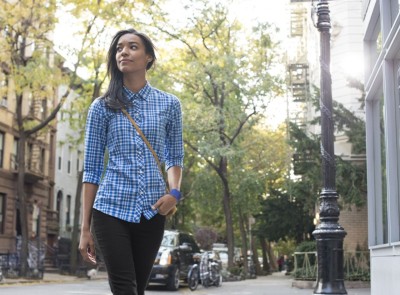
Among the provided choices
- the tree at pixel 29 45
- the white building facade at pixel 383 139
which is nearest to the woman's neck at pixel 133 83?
the white building facade at pixel 383 139

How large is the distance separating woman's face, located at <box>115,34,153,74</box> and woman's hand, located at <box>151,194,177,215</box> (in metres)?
0.74

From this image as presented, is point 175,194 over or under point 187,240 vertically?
over

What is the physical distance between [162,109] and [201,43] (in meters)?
26.2

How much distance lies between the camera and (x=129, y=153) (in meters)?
3.56

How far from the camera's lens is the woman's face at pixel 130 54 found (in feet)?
12.0

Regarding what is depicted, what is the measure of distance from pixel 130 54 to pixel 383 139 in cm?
673

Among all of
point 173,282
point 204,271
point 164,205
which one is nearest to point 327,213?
point 164,205

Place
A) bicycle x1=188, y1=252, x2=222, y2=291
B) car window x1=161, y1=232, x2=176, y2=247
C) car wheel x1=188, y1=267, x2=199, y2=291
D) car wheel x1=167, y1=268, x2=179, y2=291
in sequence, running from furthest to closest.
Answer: bicycle x1=188, y1=252, x2=222, y2=291, car wheel x1=188, y1=267, x2=199, y2=291, car window x1=161, y1=232, x2=176, y2=247, car wheel x1=167, y1=268, x2=179, y2=291

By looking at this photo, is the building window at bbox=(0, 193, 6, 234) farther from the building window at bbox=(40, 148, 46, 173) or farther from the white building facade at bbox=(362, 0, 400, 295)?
the white building facade at bbox=(362, 0, 400, 295)

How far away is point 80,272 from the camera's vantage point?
28406 mm

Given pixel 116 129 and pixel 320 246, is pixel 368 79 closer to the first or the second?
pixel 320 246

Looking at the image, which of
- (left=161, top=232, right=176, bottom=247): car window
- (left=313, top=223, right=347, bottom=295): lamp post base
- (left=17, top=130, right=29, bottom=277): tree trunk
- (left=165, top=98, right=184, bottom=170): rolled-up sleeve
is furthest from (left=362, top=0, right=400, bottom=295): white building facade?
(left=17, top=130, right=29, bottom=277): tree trunk

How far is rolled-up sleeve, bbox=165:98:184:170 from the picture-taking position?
150 inches

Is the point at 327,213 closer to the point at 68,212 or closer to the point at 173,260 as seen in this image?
the point at 173,260
